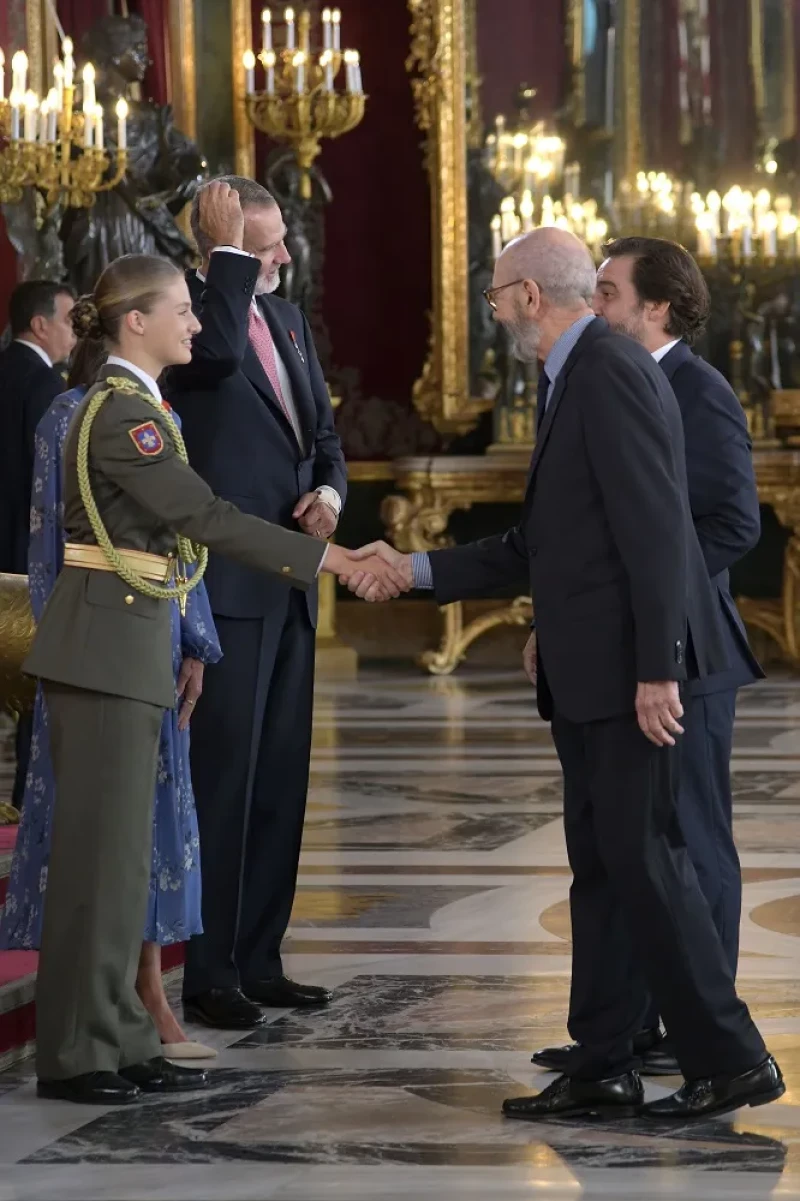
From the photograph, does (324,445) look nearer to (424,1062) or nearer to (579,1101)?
(424,1062)

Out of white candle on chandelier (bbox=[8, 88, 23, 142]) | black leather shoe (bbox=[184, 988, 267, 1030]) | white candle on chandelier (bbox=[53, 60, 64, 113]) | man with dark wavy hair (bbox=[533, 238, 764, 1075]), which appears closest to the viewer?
man with dark wavy hair (bbox=[533, 238, 764, 1075])

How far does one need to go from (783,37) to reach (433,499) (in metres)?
3.17

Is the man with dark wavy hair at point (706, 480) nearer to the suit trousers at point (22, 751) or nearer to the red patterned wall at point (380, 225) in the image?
the suit trousers at point (22, 751)

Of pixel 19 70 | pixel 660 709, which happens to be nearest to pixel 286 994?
pixel 660 709

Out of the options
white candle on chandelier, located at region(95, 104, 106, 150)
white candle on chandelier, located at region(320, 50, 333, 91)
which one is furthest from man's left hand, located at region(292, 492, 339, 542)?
white candle on chandelier, located at region(320, 50, 333, 91)

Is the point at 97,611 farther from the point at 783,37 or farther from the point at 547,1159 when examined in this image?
the point at 783,37

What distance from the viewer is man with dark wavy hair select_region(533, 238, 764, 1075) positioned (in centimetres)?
366

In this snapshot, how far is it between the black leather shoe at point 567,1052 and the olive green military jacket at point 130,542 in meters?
0.86

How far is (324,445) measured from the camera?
4375 mm

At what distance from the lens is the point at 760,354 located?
11.4 meters

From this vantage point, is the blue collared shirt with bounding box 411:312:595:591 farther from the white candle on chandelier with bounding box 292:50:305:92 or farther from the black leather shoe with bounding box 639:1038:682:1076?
the white candle on chandelier with bounding box 292:50:305:92

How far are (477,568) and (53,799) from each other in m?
0.82

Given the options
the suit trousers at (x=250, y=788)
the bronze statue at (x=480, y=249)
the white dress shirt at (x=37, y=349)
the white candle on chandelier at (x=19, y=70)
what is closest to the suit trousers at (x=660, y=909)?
the suit trousers at (x=250, y=788)

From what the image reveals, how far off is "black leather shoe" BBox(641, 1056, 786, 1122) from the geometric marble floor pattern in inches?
1.3
